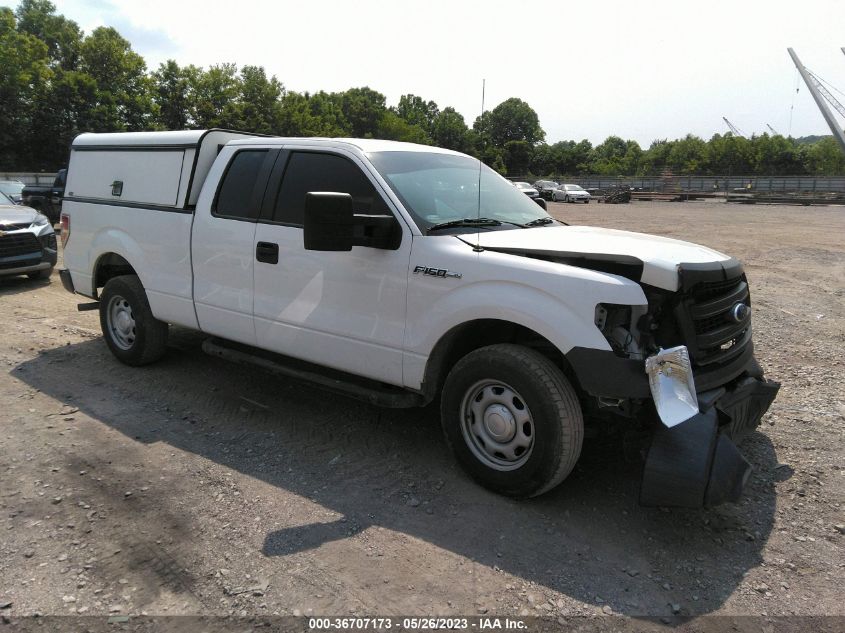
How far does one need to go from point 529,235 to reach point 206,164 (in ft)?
9.49

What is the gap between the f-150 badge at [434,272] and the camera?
3.68m

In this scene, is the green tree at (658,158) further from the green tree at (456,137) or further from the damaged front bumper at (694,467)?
the damaged front bumper at (694,467)

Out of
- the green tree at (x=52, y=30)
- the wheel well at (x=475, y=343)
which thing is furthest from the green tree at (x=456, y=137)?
the green tree at (x=52, y=30)

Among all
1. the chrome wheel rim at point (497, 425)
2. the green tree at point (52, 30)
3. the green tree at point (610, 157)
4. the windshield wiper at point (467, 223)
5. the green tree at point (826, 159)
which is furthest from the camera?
the green tree at point (610, 157)

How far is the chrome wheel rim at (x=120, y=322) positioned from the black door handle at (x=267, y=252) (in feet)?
6.33

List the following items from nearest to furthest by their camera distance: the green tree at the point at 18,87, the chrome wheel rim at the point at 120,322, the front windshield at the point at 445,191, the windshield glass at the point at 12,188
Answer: the front windshield at the point at 445,191, the chrome wheel rim at the point at 120,322, the windshield glass at the point at 12,188, the green tree at the point at 18,87

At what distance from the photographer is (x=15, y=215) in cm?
981

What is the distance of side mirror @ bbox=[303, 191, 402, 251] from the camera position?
11.7 ft

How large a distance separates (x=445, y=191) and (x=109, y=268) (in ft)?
12.3

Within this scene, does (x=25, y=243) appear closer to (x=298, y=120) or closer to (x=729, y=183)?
(x=298, y=120)

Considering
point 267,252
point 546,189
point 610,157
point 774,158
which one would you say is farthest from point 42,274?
point 610,157

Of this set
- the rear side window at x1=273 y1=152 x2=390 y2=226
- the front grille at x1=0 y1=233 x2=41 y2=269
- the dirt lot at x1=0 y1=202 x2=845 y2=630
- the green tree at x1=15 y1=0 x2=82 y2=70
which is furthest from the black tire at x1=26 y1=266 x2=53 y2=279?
the green tree at x1=15 y1=0 x2=82 y2=70

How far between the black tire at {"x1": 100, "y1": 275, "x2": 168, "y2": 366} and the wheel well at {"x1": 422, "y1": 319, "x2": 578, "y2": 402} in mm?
3041

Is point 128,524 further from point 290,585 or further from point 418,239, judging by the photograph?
point 418,239
